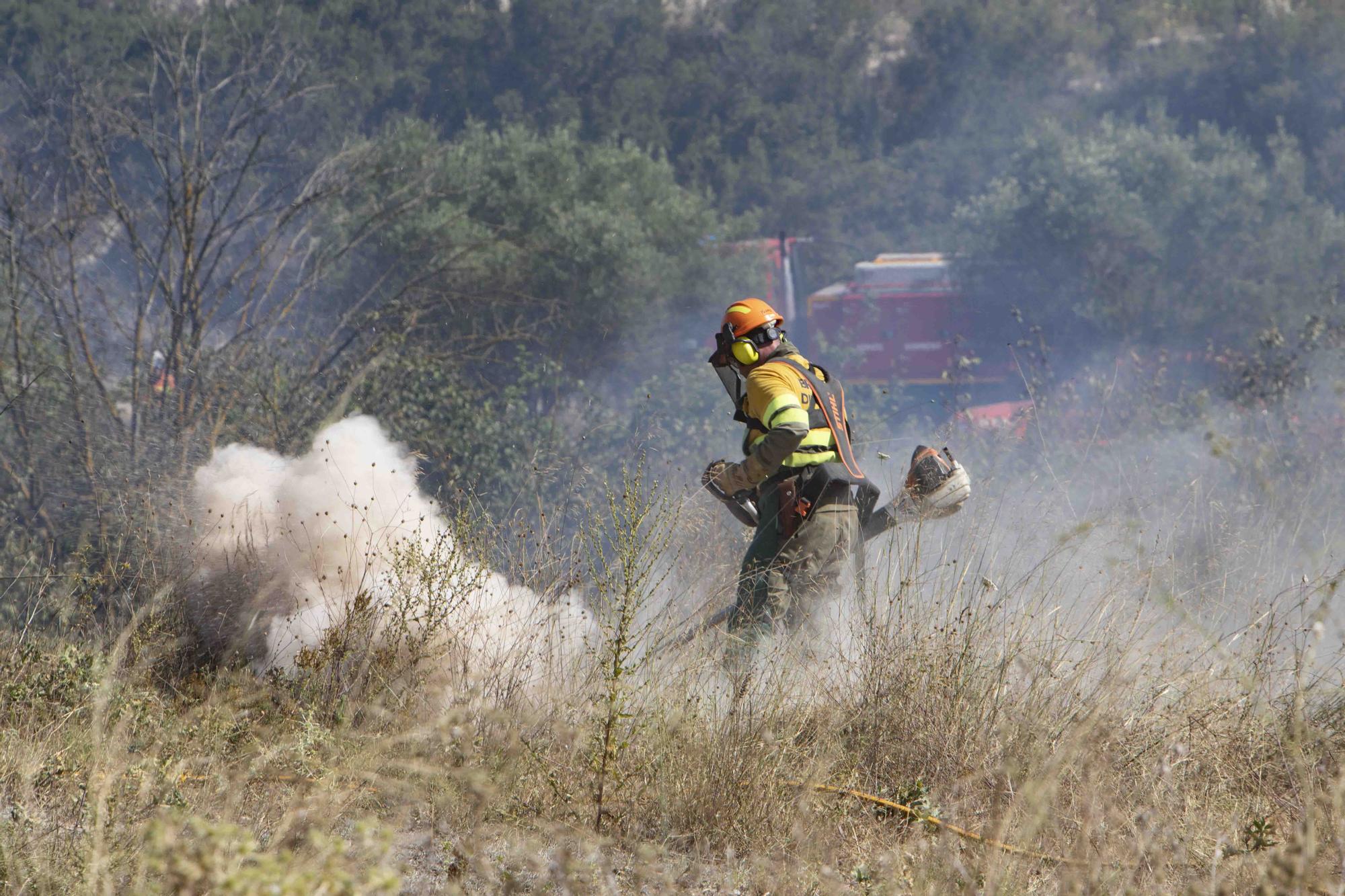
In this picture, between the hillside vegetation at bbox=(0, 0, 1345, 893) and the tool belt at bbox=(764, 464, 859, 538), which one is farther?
the tool belt at bbox=(764, 464, 859, 538)

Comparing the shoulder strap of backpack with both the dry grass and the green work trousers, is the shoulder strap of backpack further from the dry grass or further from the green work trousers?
the dry grass

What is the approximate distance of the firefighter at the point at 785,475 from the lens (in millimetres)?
4812

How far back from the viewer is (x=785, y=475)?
4988 millimetres

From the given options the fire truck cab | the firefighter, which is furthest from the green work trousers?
the fire truck cab

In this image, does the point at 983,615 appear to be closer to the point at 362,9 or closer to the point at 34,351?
the point at 34,351

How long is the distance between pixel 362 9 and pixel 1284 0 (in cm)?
2249

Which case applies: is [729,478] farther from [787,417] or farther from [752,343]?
[752,343]

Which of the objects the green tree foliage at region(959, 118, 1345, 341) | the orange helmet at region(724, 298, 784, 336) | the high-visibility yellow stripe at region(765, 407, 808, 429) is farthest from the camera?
the green tree foliage at region(959, 118, 1345, 341)

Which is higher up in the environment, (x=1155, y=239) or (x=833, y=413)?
(x=1155, y=239)

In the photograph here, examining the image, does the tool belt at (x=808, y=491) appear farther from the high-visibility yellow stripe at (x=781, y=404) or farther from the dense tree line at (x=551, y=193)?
the dense tree line at (x=551, y=193)

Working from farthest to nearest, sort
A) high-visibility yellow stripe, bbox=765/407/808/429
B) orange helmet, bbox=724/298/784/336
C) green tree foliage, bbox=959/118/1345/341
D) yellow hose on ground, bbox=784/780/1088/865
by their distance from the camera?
green tree foliage, bbox=959/118/1345/341
orange helmet, bbox=724/298/784/336
high-visibility yellow stripe, bbox=765/407/808/429
yellow hose on ground, bbox=784/780/1088/865

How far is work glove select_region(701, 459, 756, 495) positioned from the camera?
4.84 metres

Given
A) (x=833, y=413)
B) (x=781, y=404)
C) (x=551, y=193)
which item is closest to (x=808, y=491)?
(x=833, y=413)

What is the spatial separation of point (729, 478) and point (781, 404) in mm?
378
